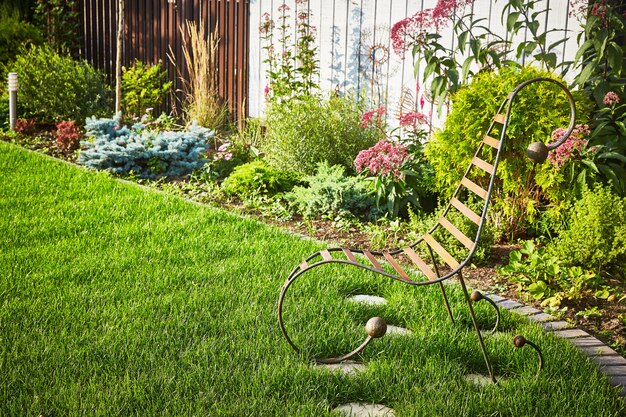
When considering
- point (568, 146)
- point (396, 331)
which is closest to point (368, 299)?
point (396, 331)

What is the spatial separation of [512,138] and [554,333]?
70.6 inches

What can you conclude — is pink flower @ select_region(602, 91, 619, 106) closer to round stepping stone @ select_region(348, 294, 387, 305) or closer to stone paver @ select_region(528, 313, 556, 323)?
stone paver @ select_region(528, 313, 556, 323)

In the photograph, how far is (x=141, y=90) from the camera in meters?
8.66

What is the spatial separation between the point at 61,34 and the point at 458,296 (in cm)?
906

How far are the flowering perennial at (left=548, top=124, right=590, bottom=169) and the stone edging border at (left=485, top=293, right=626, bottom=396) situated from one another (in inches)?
43.6

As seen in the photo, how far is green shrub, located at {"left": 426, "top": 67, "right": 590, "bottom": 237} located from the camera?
14.7ft

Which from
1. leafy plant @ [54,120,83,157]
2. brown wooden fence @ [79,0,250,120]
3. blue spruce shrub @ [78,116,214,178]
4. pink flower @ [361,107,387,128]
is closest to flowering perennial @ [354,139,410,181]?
pink flower @ [361,107,387,128]

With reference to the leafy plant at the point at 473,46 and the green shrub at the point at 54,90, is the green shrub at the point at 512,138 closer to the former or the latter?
the leafy plant at the point at 473,46

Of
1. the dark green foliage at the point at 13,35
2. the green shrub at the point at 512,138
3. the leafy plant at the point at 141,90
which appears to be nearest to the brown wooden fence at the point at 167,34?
the leafy plant at the point at 141,90

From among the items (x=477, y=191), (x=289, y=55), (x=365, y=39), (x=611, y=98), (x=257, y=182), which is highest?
(x=365, y=39)

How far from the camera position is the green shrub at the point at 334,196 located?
5.11m

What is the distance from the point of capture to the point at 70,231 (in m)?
4.38

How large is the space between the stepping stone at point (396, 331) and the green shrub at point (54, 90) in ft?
20.5

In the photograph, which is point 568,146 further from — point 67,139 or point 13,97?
point 13,97
